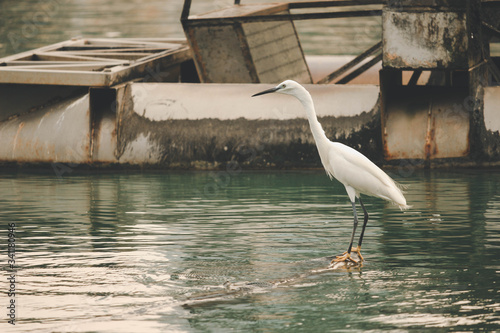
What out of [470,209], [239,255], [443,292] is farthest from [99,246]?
[470,209]

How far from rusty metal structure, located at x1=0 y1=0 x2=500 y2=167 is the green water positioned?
0.41 metres

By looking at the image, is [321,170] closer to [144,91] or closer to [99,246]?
[144,91]

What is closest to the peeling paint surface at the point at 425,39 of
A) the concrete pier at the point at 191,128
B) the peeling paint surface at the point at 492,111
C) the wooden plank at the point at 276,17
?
the peeling paint surface at the point at 492,111

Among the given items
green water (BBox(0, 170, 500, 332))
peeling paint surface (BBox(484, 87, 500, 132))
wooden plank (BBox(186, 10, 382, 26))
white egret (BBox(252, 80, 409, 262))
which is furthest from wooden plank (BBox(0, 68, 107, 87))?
white egret (BBox(252, 80, 409, 262))

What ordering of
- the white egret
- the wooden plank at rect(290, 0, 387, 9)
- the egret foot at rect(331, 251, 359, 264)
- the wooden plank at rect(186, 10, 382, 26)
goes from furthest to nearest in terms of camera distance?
the wooden plank at rect(290, 0, 387, 9) → the wooden plank at rect(186, 10, 382, 26) → the white egret → the egret foot at rect(331, 251, 359, 264)

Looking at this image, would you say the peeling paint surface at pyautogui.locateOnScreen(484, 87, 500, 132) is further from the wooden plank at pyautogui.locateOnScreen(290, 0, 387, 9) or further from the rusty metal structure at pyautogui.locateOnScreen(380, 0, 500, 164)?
the wooden plank at pyautogui.locateOnScreen(290, 0, 387, 9)

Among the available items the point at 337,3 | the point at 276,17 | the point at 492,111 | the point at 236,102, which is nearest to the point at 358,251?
the point at 492,111

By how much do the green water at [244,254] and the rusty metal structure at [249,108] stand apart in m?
0.41

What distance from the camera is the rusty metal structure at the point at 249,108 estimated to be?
13.5 meters

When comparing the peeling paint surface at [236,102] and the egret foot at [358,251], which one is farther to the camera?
the peeling paint surface at [236,102]

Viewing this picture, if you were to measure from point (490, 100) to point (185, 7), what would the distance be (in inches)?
192

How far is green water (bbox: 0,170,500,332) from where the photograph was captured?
25.0ft

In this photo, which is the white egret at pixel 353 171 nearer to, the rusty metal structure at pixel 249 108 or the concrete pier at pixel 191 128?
the rusty metal structure at pixel 249 108

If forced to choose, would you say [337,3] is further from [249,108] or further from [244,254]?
[244,254]
